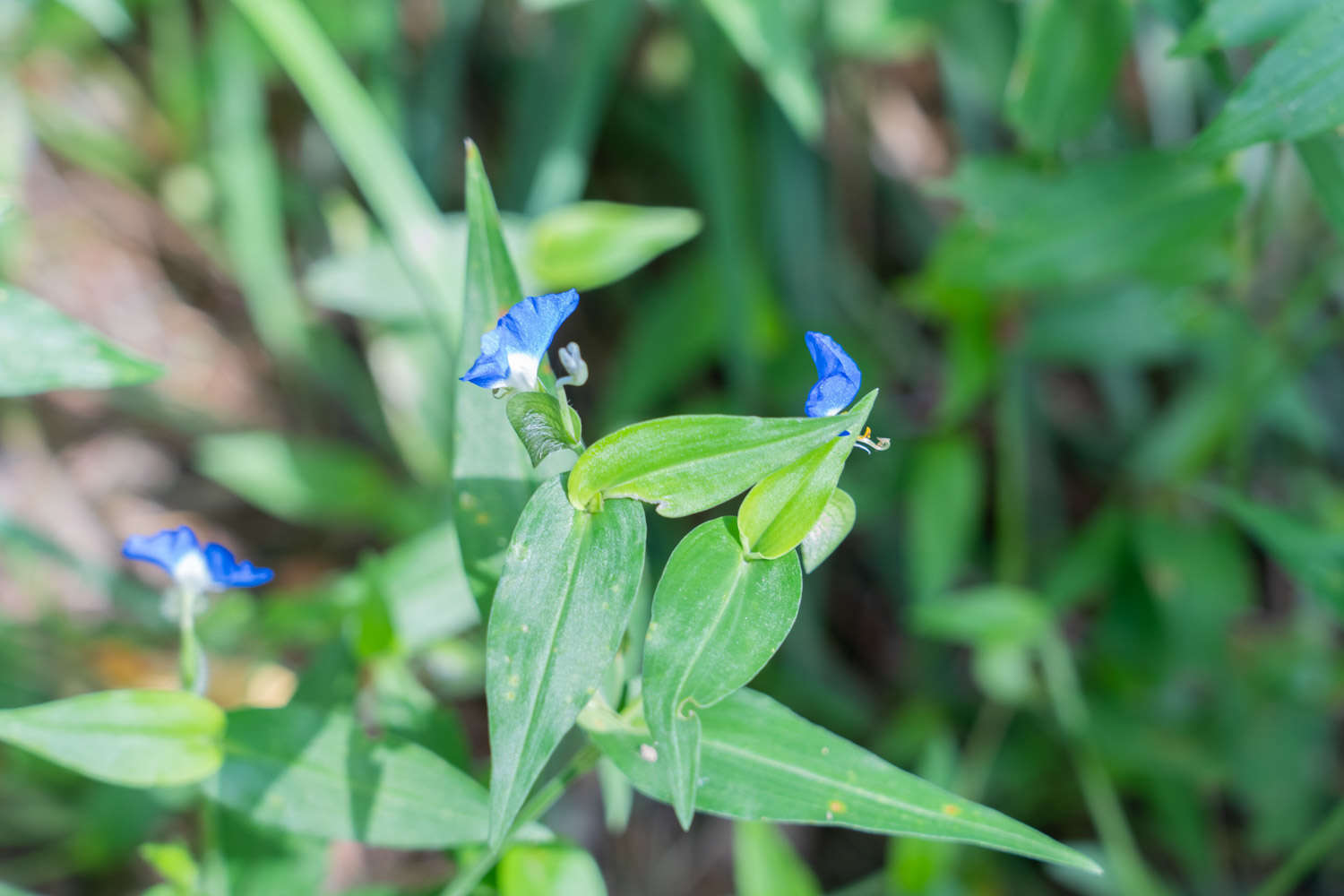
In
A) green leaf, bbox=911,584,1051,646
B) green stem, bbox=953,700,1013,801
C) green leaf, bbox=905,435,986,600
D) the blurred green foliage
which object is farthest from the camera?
green stem, bbox=953,700,1013,801

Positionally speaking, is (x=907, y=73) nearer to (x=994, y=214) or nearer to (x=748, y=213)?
(x=748, y=213)

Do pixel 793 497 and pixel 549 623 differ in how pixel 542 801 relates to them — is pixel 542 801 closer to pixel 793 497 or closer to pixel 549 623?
pixel 549 623

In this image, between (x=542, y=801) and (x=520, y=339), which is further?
(x=542, y=801)

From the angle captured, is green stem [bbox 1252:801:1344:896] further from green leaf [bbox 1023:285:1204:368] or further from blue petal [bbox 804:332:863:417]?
blue petal [bbox 804:332:863:417]

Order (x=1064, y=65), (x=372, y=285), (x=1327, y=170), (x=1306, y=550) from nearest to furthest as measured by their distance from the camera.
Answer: (x=1327, y=170)
(x=1306, y=550)
(x=1064, y=65)
(x=372, y=285)

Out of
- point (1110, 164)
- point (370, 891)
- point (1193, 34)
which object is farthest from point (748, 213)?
point (370, 891)

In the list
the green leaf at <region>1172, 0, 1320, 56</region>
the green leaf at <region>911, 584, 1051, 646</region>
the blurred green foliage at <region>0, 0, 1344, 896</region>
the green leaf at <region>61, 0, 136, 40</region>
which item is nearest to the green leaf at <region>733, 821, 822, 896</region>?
the blurred green foliage at <region>0, 0, 1344, 896</region>

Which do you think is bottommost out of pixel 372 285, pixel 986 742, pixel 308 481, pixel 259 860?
pixel 986 742

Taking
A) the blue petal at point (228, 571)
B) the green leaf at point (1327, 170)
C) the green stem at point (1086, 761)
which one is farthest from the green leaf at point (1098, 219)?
the blue petal at point (228, 571)

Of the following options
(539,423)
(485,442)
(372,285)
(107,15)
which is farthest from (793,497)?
(107,15)
